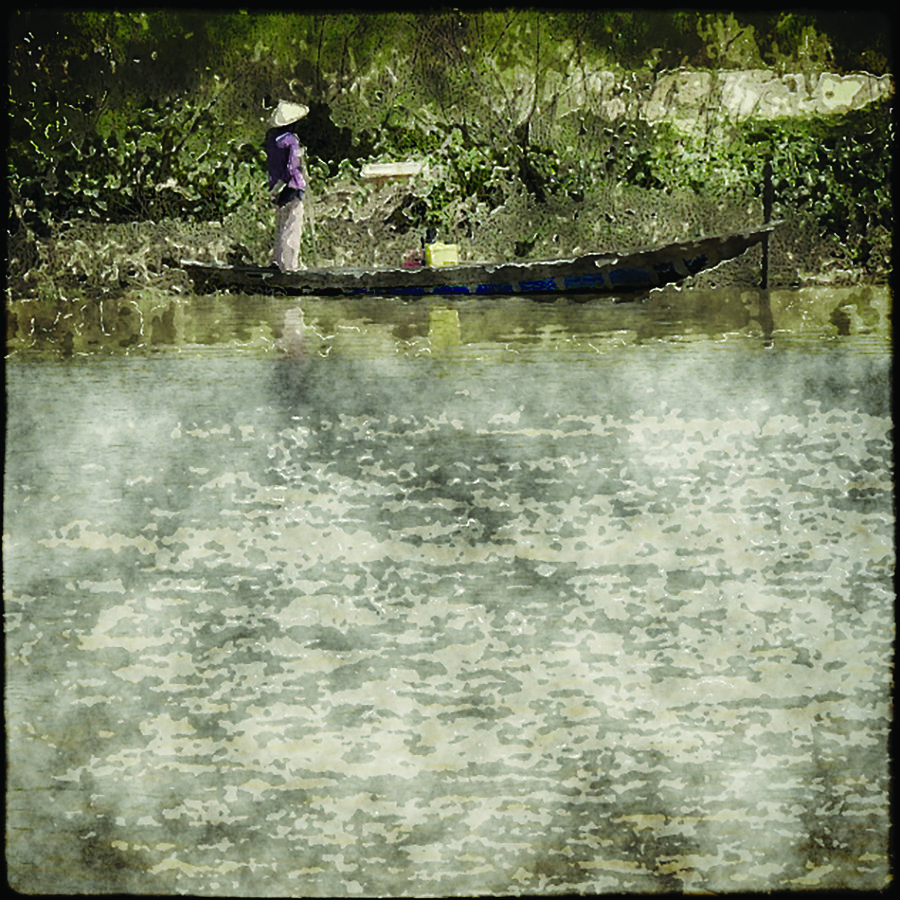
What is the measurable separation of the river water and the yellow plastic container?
5.65 meters

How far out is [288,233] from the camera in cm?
1442

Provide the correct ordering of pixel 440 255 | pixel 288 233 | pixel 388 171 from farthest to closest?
pixel 388 171 → pixel 288 233 → pixel 440 255

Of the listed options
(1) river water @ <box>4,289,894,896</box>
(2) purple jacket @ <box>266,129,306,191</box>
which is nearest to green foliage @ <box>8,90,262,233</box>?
(2) purple jacket @ <box>266,129,306,191</box>

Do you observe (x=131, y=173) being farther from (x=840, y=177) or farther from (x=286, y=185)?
(x=840, y=177)

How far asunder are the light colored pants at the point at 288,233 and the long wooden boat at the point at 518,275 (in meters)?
0.34

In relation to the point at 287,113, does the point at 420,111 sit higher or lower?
higher

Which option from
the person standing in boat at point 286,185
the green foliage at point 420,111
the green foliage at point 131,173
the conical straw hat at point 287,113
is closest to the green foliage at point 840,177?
the green foliage at point 420,111

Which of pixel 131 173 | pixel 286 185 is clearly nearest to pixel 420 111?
pixel 131 173

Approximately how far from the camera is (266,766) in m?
3.38

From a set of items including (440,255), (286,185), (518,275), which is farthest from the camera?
(286,185)

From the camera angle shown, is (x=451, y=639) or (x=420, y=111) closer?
(x=451, y=639)

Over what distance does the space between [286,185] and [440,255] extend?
1540 mm

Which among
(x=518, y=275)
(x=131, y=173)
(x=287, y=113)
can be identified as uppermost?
(x=287, y=113)

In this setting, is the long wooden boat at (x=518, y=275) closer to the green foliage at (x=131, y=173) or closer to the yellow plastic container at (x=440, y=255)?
the yellow plastic container at (x=440, y=255)
